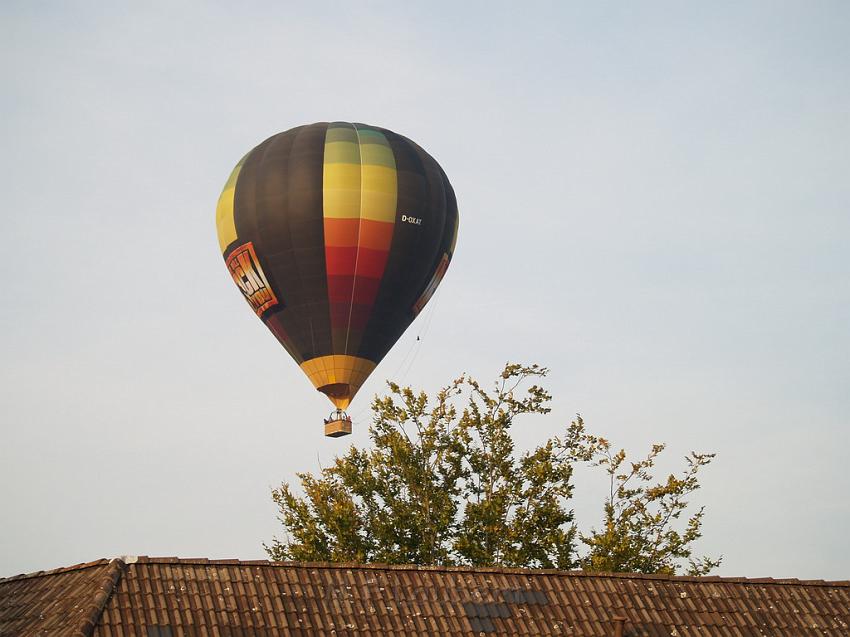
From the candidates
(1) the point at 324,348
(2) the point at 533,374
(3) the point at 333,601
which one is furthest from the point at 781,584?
(1) the point at 324,348

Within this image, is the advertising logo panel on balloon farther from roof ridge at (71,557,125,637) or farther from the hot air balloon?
roof ridge at (71,557,125,637)

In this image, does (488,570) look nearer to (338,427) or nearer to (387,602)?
(387,602)

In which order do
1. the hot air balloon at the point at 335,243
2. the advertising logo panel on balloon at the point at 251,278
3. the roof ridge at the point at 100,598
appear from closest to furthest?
the roof ridge at the point at 100,598 < the hot air balloon at the point at 335,243 < the advertising logo panel on balloon at the point at 251,278

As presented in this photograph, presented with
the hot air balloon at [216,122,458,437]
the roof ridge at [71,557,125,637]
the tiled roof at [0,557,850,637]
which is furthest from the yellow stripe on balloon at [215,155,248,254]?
the roof ridge at [71,557,125,637]

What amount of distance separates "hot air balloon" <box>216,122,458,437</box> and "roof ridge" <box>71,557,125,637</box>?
20.7 m

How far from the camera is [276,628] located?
66.2 ft

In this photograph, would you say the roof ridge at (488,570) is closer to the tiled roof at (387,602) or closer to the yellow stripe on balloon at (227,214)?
the tiled roof at (387,602)

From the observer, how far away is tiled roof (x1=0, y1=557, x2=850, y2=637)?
66.1 ft

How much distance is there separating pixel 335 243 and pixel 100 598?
22.1 metres

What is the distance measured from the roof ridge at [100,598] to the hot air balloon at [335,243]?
20.7m

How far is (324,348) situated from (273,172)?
5.88 metres

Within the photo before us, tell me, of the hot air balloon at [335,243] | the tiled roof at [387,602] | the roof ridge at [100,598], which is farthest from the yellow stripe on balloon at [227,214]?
the roof ridge at [100,598]

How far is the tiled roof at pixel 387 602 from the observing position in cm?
2014

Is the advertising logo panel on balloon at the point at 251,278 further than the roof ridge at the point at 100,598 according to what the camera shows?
Yes
